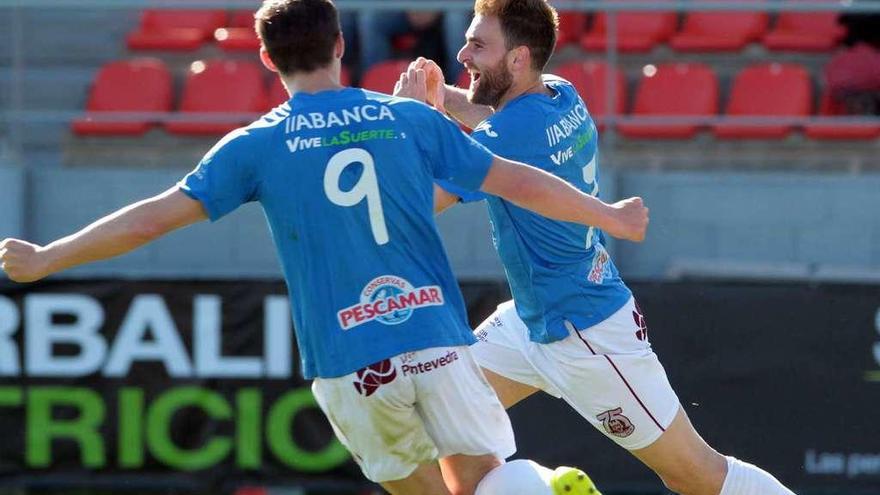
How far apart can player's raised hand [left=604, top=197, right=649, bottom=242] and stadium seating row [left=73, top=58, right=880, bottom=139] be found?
234 inches

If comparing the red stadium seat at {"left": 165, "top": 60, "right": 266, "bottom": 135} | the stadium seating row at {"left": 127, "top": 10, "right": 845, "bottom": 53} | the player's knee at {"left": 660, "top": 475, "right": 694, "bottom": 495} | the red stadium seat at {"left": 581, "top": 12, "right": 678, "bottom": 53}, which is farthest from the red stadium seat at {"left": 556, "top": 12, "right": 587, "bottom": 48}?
the player's knee at {"left": 660, "top": 475, "right": 694, "bottom": 495}

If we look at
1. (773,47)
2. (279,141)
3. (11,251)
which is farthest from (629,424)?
(773,47)

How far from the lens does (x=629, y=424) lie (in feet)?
17.4

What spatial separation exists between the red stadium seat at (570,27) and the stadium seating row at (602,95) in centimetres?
57

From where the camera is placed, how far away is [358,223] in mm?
4281

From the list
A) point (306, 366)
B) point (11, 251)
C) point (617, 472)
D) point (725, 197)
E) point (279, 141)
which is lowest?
point (617, 472)

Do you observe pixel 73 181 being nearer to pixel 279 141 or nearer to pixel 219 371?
pixel 219 371

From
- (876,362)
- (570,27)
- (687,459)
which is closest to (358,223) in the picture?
(687,459)

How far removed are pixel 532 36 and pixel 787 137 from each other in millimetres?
5802

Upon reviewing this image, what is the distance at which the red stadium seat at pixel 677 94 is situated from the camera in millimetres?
11023

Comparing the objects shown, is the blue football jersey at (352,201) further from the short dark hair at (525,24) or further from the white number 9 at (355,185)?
the short dark hair at (525,24)

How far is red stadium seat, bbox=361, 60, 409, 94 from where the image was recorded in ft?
35.6

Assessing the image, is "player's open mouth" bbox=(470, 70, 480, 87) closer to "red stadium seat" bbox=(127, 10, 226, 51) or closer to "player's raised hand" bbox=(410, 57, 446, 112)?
"player's raised hand" bbox=(410, 57, 446, 112)

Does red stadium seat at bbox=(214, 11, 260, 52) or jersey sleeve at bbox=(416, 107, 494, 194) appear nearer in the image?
jersey sleeve at bbox=(416, 107, 494, 194)
